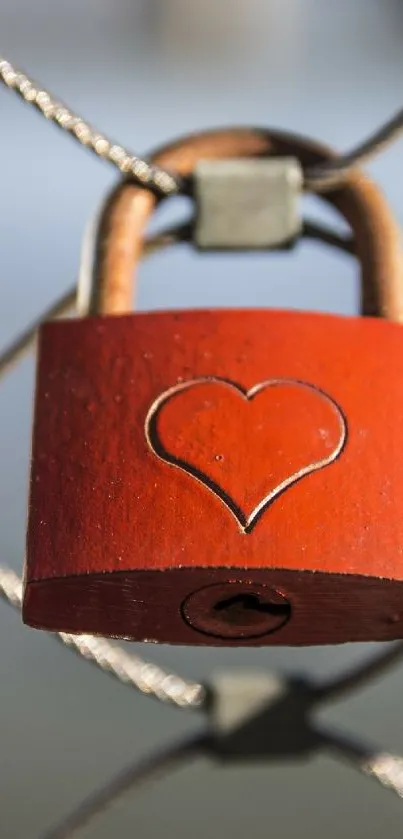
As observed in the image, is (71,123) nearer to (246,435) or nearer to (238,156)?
(238,156)

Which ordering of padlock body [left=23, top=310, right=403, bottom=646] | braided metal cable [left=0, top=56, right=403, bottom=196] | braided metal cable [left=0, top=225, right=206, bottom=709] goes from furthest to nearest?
braided metal cable [left=0, top=225, right=206, bottom=709] < braided metal cable [left=0, top=56, right=403, bottom=196] < padlock body [left=23, top=310, right=403, bottom=646]

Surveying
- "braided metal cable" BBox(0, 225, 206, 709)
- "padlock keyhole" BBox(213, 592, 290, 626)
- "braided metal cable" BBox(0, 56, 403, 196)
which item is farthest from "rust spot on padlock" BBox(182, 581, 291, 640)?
"braided metal cable" BBox(0, 56, 403, 196)

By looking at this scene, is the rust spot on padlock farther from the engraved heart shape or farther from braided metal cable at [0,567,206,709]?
braided metal cable at [0,567,206,709]

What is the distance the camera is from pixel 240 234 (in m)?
0.96

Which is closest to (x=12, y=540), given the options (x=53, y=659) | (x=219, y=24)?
(x=53, y=659)

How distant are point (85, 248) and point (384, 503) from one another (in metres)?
0.34

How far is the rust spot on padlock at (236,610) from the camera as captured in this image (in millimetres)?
812

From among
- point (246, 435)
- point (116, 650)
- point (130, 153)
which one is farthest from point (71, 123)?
point (116, 650)

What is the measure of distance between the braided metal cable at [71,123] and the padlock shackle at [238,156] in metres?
0.03

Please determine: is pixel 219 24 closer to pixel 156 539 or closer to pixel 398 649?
pixel 398 649

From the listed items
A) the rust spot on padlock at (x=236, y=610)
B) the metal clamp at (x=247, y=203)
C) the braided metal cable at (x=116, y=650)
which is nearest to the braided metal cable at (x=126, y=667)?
the braided metal cable at (x=116, y=650)

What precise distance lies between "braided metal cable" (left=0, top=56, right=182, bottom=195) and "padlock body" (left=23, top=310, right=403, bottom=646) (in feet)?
0.48

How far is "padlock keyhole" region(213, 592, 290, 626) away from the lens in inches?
33.0

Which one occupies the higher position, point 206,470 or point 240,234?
point 240,234
